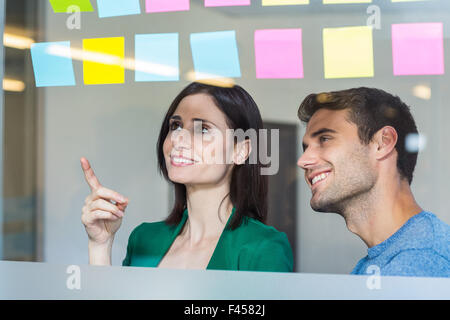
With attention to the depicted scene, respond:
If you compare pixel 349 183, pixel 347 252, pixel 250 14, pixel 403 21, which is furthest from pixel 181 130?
pixel 403 21

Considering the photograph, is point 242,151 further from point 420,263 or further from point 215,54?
point 420,263

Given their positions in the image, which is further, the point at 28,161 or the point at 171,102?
the point at 28,161

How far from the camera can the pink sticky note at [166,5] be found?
2053 mm

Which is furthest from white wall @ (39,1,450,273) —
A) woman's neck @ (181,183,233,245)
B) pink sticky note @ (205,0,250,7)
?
woman's neck @ (181,183,233,245)

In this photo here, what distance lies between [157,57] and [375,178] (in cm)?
106

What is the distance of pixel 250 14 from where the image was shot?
6.52 ft

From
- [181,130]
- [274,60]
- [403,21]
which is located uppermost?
[403,21]

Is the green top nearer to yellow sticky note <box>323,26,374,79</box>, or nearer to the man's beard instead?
the man's beard

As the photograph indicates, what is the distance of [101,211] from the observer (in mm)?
2109

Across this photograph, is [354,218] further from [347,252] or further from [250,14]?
[250,14]

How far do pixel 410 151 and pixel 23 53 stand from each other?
1.79 metres

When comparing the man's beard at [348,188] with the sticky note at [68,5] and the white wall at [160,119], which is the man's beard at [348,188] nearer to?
the white wall at [160,119]

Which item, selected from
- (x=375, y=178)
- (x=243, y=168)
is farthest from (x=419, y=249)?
(x=243, y=168)
